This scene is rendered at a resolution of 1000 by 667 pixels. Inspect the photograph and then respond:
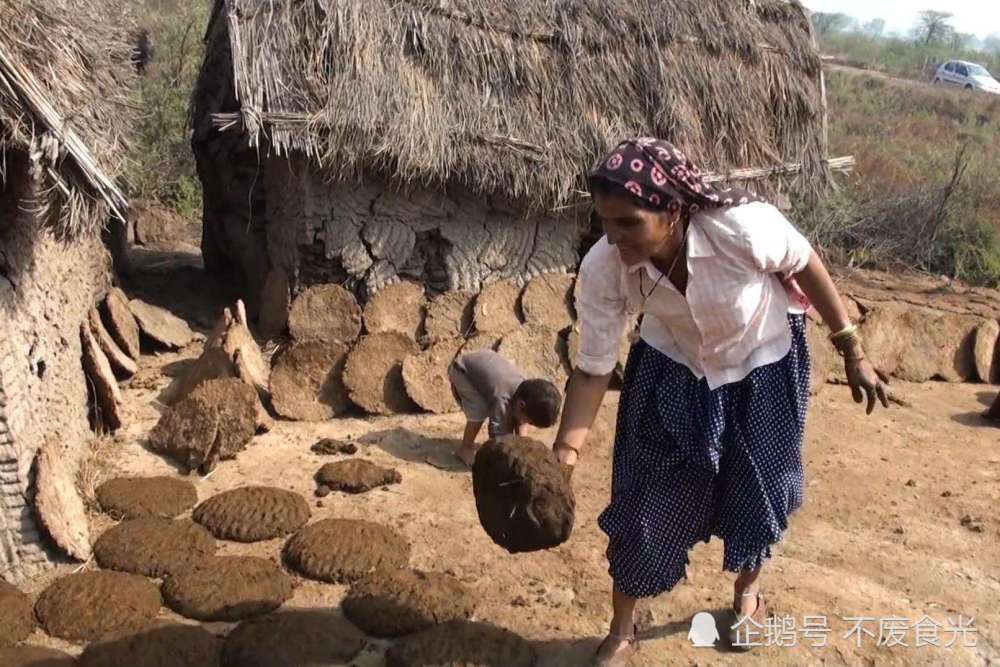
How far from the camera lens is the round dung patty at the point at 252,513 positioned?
156 inches

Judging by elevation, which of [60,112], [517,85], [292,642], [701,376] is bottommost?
[292,642]

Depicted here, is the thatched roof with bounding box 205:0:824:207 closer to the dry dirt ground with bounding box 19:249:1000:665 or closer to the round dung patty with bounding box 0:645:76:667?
the dry dirt ground with bounding box 19:249:1000:665

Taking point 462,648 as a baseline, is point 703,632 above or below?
above

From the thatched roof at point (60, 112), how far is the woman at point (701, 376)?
175cm

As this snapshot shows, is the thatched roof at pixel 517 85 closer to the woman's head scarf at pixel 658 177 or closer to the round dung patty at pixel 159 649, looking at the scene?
the round dung patty at pixel 159 649

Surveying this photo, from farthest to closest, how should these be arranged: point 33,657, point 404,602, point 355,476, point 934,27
A: point 934,27
point 355,476
point 404,602
point 33,657

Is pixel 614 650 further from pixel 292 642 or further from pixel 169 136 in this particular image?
pixel 169 136

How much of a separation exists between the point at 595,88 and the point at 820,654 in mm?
4045

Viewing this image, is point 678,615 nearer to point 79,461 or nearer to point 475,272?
point 79,461

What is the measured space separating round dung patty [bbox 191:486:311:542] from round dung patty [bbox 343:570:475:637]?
22.0 inches

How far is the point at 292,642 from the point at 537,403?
1.52 m

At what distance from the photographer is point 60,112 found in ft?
10.0

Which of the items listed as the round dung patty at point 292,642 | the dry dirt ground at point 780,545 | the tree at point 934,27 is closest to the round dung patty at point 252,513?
the dry dirt ground at point 780,545

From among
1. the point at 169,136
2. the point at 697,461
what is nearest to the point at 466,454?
the point at 697,461
